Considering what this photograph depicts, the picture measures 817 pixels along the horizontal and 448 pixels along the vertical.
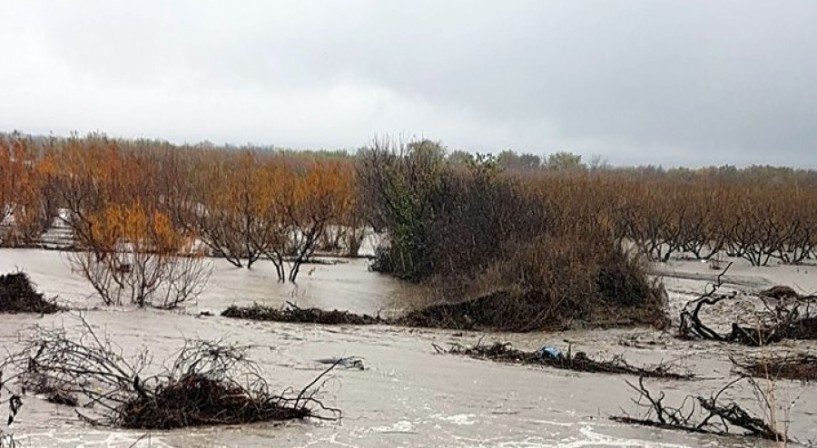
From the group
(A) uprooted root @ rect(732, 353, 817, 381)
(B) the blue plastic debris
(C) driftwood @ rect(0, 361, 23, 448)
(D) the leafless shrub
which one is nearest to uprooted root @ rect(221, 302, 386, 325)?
(D) the leafless shrub

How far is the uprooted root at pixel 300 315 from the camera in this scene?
63.0ft

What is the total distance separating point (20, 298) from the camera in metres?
18.4

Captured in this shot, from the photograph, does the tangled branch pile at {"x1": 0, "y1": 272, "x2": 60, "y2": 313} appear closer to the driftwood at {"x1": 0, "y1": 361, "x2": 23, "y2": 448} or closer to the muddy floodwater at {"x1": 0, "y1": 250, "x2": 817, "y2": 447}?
the muddy floodwater at {"x1": 0, "y1": 250, "x2": 817, "y2": 447}

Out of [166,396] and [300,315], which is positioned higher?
[300,315]

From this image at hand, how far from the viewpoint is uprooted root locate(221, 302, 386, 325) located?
1919 cm

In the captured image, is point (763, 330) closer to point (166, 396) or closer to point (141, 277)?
point (166, 396)

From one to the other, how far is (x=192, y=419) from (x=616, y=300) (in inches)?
528

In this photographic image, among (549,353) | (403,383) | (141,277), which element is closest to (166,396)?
(403,383)

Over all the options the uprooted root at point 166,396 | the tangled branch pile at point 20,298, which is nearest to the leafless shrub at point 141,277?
the tangled branch pile at point 20,298

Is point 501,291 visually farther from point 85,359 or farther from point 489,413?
point 85,359

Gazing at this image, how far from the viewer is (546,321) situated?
769 inches

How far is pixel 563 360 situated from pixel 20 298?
11.2 m

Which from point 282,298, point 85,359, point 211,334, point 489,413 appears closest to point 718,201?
point 282,298

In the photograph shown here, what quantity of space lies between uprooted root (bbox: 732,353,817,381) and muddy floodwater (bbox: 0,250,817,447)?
331 millimetres
